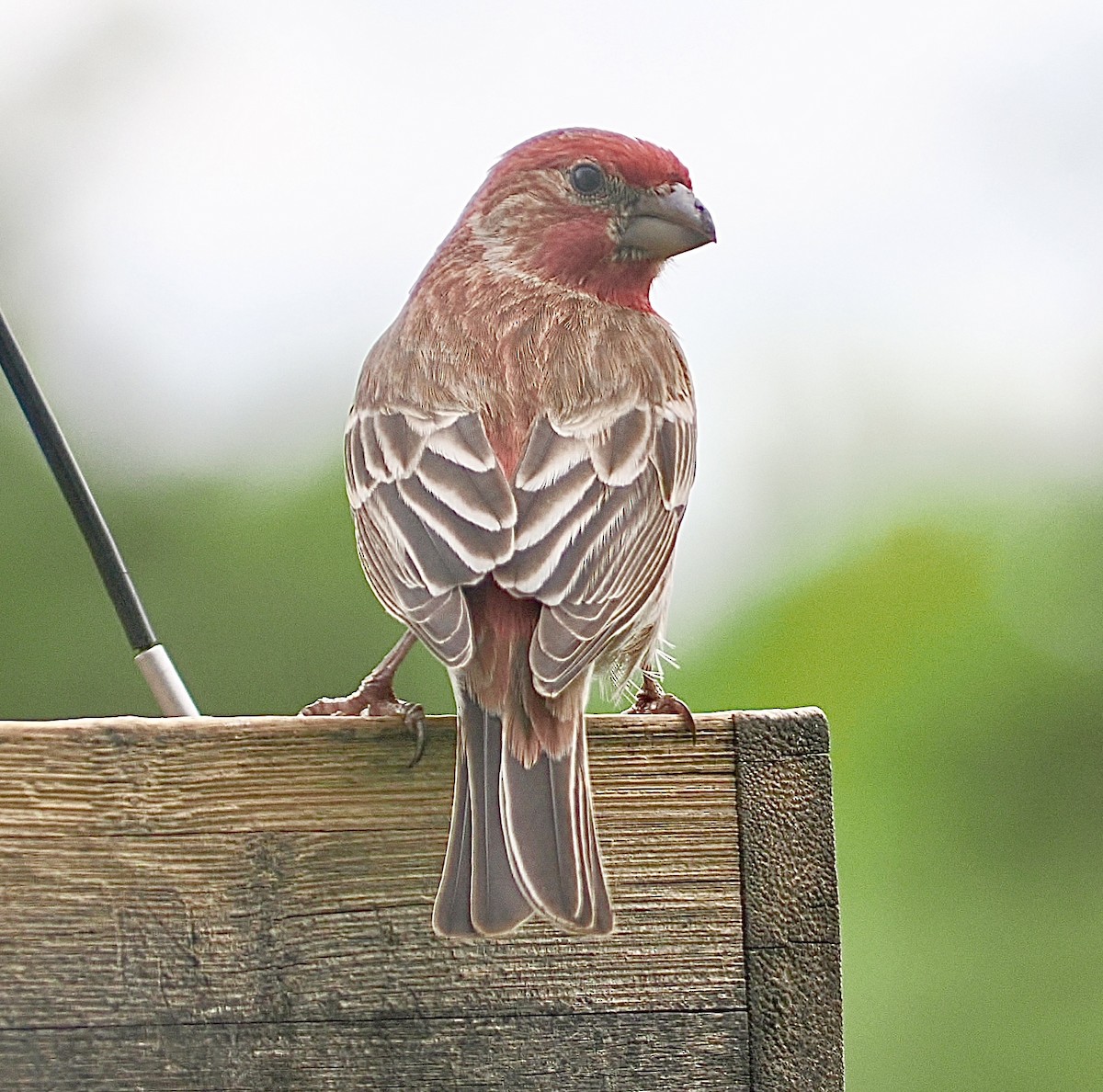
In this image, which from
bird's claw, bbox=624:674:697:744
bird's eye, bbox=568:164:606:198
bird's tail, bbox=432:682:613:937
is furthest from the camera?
bird's eye, bbox=568:164:606:198

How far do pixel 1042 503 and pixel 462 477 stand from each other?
5757 millimetres

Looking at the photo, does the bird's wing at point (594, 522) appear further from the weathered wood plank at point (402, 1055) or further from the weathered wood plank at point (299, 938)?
the weathered wood plank at point (402, 1055)

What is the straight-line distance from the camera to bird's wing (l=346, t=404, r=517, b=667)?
2.84m

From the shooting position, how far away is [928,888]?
6.77 m

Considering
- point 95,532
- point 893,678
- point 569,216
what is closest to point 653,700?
point 95,532

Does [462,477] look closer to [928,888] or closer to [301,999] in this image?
[301,999]

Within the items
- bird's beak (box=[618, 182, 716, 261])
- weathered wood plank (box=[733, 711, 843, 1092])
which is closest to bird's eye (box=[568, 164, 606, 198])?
bird's beak (box=[618, 182, 716, 261])

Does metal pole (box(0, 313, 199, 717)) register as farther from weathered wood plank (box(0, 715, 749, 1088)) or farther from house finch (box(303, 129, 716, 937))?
weathered wood plank (box(0, 715, 749, 1088))

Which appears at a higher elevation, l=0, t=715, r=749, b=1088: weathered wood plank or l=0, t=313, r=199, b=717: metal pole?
l=0, t=313, r=199, b=717: metal pole

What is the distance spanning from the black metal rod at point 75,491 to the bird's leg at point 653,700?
0.85m

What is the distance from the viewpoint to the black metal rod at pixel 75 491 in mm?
2957

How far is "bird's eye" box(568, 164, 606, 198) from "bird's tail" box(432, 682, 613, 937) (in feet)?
→ 5.43

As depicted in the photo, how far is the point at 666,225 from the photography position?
384cm

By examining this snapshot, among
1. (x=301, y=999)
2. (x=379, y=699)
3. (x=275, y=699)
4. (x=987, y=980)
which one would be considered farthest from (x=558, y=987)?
(x=275, y=699)
